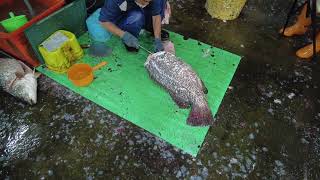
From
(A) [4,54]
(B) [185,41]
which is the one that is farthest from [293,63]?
(A) [4,54]

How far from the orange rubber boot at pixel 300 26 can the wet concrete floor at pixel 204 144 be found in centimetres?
48

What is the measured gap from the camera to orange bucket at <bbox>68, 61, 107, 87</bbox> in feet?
10.5

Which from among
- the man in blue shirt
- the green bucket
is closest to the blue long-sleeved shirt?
the man in blue shirt

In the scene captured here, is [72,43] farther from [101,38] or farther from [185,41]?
[185,41]

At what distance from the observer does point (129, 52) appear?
3.65 m

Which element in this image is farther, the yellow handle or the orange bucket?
the yellow handle

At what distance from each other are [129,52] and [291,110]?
2.14 metres

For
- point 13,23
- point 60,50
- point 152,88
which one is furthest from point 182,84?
point 13,23

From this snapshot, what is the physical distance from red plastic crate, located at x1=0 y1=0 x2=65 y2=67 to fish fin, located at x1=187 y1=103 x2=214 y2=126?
205 centimetres

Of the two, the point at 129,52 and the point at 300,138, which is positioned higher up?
the point at 129,52

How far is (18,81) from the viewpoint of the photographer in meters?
3.11

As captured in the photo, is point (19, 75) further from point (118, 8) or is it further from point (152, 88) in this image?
point (152, 88)

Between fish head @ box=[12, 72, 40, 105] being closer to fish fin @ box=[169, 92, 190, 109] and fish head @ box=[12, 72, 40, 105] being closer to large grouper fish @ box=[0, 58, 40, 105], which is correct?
large grouper fish @ box=[0, 58, 40, 105]

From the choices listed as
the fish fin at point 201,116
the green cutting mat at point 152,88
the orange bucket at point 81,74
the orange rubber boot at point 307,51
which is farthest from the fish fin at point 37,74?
the orange rubber boot at point 307,51
